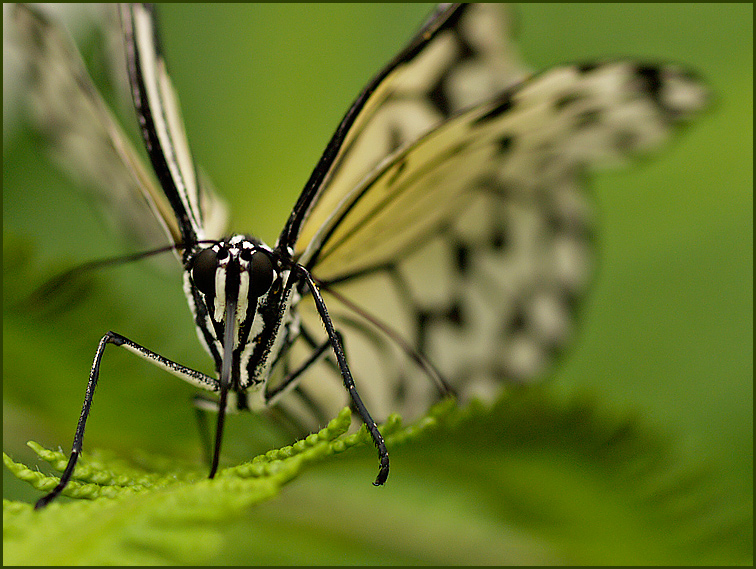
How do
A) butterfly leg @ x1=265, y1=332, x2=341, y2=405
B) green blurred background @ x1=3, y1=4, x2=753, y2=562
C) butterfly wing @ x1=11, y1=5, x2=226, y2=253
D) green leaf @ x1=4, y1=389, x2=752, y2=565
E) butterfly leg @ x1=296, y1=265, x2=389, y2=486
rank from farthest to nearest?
green blurred background @ x1=3, y1=4, x2=753, y2=562 → butterfly wing @ x1=11, y1=5, x2=226, y2=253 → butterfly leg @ x1=265, y1=332, x2=341, y2=405 → butterfly leg @ x1=296, y1=265, x2=389, y2=486 → green leaf @ x1=4, y1=389, x2=752, y2=565

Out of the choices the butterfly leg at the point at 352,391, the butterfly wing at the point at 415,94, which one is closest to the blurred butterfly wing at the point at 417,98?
the butterfly wing at the point at 415,94

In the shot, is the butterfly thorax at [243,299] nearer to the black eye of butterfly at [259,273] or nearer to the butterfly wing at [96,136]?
the black eye of butterfly at [259,273]

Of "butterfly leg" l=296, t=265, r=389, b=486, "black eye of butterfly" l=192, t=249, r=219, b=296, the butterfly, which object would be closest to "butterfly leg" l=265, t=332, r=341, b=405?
the butterfly

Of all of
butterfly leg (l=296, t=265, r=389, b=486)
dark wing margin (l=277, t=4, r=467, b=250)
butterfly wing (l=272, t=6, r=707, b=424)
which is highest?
butterfly wing (l=272, t=6, r=707, b=424)

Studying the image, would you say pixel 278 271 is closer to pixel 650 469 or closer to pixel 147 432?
pixel 147 432

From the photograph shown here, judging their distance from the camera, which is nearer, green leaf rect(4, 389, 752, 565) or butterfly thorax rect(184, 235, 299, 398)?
green leaf rect(4, 389, 752, 565)

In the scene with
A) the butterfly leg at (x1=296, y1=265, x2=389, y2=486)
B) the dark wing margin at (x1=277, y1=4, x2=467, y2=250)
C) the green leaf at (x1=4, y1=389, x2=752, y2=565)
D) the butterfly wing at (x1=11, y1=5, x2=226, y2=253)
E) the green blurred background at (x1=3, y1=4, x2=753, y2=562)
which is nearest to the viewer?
the green leaf at (x1=4, y1=389, x2=752, y2=565)

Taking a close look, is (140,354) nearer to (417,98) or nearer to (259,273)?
(259,273)

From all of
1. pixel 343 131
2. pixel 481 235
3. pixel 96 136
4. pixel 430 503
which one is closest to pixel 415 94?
pixel 481 235

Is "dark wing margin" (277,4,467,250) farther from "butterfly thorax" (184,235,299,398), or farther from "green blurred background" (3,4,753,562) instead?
"green blurred background" (3,4,753,562)
